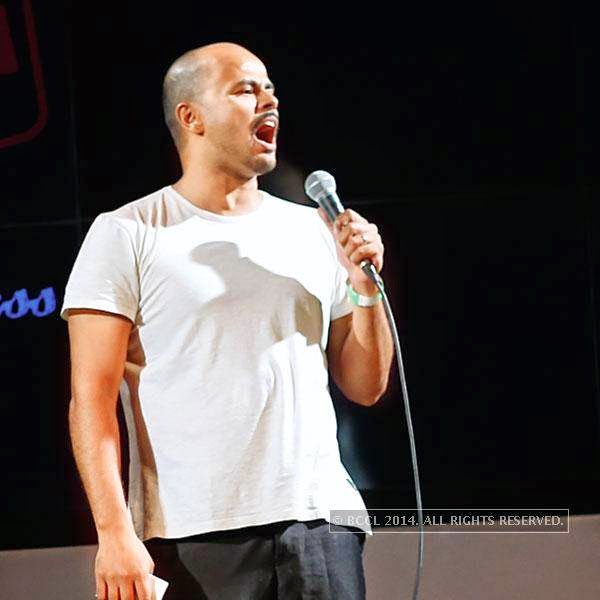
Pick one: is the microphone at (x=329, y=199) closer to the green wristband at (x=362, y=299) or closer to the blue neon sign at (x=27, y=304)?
the green wristband at (x=362, y=299)

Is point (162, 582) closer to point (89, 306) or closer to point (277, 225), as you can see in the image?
point (89, 306)

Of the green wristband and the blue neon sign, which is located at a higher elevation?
the green wristband

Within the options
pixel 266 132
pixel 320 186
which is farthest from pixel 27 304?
pixel 320 186

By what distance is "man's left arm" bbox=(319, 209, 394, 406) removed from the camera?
6.32 ft

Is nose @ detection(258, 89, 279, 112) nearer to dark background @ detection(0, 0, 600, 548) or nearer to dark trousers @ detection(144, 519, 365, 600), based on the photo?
dark background @ detection(0, 0, 600, 548)

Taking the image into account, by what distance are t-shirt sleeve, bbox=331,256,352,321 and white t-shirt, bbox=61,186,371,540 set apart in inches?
2.6

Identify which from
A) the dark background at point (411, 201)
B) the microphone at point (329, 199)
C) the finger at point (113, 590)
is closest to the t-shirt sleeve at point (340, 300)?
the microphone at point (329, 199)

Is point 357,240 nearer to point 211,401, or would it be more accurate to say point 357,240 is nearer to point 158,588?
point 211,401

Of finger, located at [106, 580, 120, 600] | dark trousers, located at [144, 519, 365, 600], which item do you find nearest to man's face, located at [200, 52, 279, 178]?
dark trousers, located at [144, 519, 365, 600]

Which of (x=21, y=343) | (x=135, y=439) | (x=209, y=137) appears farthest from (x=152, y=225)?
(x=21, y=343)

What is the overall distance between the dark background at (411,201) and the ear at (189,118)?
0.47m

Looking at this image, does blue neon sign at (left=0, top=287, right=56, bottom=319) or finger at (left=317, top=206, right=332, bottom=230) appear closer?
finger at (left=317, top=206, right=332, bottom=230)

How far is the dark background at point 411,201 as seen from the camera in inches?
100

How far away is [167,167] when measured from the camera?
2604 mm
